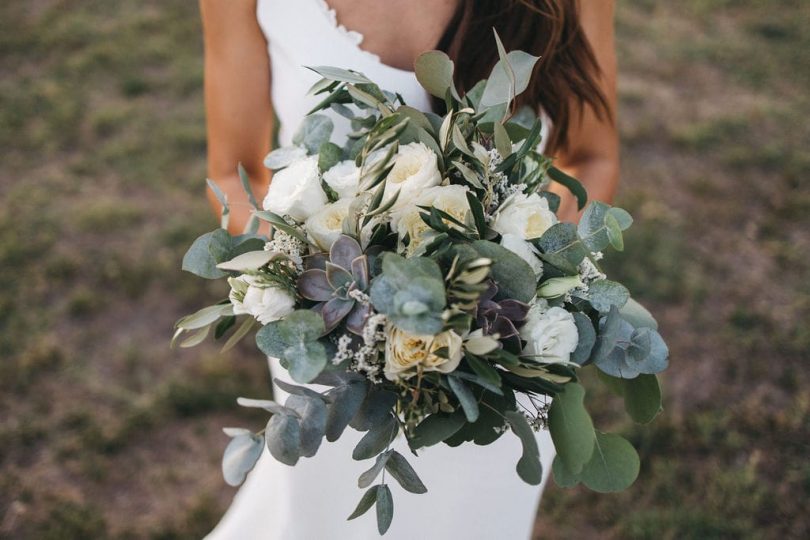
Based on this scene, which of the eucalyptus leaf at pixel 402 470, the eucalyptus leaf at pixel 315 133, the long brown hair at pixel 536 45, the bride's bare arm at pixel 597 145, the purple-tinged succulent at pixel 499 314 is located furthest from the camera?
the bride's bare arm at pixel 597 145

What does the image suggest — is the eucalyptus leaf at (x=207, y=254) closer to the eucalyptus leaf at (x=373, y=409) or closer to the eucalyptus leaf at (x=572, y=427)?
the eucalyptus leaf at (x=373, y=409)

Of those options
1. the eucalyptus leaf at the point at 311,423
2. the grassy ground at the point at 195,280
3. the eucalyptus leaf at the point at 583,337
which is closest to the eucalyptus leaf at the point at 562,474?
the eucalyptus leaf at the point at 583,337

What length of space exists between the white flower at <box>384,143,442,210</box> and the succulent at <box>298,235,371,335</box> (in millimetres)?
110

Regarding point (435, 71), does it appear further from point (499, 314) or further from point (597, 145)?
point (597, 145)

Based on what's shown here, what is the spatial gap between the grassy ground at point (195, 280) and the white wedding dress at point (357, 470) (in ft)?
2.51

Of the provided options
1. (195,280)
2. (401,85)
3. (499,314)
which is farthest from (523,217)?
(195,280)

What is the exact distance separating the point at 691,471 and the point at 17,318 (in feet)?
8.90

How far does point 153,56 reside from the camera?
14.4ft

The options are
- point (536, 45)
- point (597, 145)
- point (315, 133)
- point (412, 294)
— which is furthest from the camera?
point (597, 145)

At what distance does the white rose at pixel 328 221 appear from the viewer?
118 centimetres

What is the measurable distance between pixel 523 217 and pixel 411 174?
0.19 m

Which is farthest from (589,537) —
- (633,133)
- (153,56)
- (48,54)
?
(48,54)

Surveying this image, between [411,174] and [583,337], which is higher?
[411,174]

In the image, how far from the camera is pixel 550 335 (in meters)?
1.12
